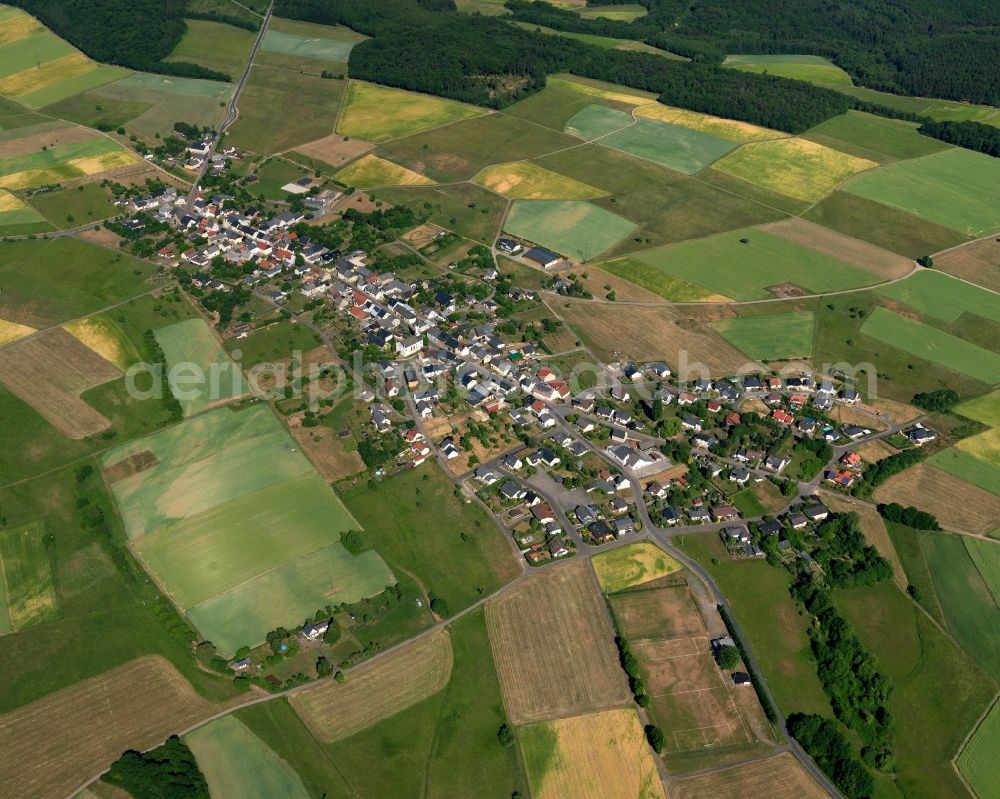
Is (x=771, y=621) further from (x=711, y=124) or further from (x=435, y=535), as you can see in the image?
(x=711, y=124)

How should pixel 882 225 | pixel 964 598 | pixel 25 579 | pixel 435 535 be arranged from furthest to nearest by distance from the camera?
pixel 882 225 → pixel 435 535 → pixel 25 579 → pixel 964 598

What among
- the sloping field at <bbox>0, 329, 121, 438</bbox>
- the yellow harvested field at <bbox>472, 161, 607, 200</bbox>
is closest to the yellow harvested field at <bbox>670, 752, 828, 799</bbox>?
the sloping field at <bbox>0, 329, 121, 438</bbox>

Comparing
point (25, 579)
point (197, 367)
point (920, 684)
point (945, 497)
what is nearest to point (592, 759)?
point (920, 684)

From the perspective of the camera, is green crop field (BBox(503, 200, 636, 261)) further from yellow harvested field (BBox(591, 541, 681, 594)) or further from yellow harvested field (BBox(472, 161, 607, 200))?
yellow harvested field (BBox(591, 541, 681, 594))

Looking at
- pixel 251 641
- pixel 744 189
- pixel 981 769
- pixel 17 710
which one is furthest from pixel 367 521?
Result: pixel 744 189

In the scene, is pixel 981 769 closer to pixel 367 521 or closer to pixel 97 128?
pixel 367 521
